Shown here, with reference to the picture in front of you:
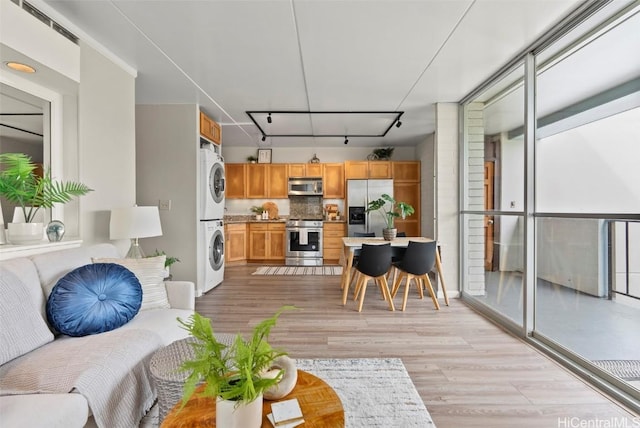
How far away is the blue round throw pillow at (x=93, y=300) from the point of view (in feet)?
5.44

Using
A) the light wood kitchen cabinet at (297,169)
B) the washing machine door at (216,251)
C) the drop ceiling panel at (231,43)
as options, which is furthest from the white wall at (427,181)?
the washing machine door at (216,251)

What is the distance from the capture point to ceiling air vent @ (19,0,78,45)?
6.80 feet

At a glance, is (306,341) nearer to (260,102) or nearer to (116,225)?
(116,225)

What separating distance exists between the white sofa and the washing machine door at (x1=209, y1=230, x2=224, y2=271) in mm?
1982

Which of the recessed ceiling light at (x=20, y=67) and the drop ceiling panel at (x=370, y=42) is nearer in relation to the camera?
the recessed ceiling light at (x=20, y=67)

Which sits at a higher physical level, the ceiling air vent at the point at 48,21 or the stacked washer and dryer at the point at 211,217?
the ceiling air vent at the point at 48,21

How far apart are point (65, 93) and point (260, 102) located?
6.79 ft

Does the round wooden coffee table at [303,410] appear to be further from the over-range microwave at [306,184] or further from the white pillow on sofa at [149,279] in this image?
the over-range microwave at [306,184]

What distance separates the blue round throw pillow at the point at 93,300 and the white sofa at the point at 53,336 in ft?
0.19

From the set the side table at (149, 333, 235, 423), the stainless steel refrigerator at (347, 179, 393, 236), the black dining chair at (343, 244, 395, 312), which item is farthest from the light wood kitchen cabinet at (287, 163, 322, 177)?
the side table at (149, 333, 235, 423)

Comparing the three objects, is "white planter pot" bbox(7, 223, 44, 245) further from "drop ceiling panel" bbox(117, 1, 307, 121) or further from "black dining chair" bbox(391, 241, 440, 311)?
"black dining chair" bbox(391, 241, 440, 311)

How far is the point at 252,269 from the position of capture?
19.3 feet

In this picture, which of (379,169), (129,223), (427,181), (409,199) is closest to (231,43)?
(129,223)

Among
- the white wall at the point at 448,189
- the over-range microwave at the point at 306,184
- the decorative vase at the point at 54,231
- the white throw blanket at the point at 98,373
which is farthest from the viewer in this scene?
the over-range microwave at the point at 306,184
